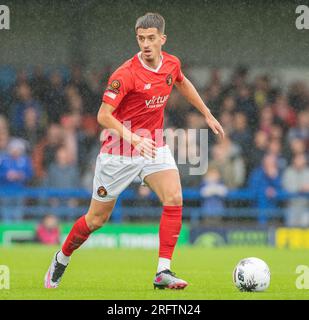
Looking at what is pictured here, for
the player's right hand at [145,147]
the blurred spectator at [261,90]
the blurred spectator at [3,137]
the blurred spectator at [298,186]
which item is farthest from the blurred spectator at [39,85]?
the player's right hand at [145,147]

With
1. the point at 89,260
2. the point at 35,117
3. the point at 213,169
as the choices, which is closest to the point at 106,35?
the point at 35,117

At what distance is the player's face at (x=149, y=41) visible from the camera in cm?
904

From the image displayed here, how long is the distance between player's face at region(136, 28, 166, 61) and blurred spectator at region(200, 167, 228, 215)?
8.15 m

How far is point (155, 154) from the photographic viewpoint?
28.8 feet

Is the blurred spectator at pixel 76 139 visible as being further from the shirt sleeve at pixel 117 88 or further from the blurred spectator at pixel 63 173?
the shirt sleeve at pixel 117 88

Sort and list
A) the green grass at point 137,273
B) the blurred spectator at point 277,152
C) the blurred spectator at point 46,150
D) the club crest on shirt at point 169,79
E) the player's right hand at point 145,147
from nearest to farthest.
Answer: the player's right hand at point 145,147, the green grass at point 137,273, the club crest on shirt at point 169,79, the blurred spectator at point 277,152, the blurred spectator at point 46,150

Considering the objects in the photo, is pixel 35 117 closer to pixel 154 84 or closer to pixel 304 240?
pixel 304 240

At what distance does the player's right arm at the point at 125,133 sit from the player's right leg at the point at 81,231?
72 centimetres

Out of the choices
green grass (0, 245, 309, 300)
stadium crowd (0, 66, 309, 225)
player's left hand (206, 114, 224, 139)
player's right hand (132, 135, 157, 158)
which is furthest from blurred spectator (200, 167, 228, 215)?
player's right hand (132, 135, 157, 158)

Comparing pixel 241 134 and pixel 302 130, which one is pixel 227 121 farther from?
pixel 302 130

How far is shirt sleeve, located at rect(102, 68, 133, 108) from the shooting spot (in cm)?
896

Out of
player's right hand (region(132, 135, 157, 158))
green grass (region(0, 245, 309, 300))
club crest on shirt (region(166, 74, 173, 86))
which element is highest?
club crest on shirt (region(166, 74, 173, 86))

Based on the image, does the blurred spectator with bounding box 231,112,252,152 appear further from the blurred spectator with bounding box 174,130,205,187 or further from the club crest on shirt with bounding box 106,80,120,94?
the club crest on shirt with bounding box 106,80,120,94

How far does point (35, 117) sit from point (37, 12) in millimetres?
2417
